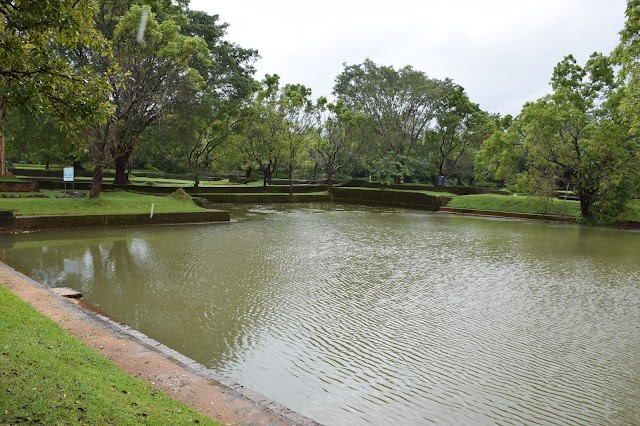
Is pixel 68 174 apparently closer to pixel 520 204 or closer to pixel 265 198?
pixel 265 198

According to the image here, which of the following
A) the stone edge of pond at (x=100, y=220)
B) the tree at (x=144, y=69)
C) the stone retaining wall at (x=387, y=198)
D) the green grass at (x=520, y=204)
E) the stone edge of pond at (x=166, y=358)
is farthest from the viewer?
the stone retaining wall at (x=387, y=198)

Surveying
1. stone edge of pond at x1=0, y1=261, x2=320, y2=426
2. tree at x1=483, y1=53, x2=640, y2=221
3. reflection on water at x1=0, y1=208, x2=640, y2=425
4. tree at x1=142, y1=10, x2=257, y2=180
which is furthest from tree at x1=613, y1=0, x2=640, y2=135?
tree at x1=142, y1=10, x2=257, y2=180

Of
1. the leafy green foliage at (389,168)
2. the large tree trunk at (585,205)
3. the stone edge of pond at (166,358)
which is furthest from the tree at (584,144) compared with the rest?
the stone edge of pond at (166,358)

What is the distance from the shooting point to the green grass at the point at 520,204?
2453 centimetres

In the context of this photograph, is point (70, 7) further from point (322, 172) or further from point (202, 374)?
point (322, 172)

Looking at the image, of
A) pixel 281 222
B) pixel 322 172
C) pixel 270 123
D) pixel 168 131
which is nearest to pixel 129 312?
pixel 281 222

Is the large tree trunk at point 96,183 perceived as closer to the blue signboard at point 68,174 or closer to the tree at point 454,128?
the blue signboard at point 68,174

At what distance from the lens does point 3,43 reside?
13.8ft

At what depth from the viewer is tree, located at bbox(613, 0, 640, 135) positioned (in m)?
14.9

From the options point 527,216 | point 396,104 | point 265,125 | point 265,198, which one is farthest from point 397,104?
point 527,216

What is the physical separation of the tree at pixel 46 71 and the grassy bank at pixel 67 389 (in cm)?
202

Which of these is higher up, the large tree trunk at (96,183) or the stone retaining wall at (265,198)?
the large tree trunk at (96,183)

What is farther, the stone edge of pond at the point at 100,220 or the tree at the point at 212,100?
the tree at the point at 212,100

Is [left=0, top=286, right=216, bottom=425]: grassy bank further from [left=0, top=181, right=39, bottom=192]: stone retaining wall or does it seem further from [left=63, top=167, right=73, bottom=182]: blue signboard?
[left=0, top=181, right=39, bottom=192]: stone retaining wall
